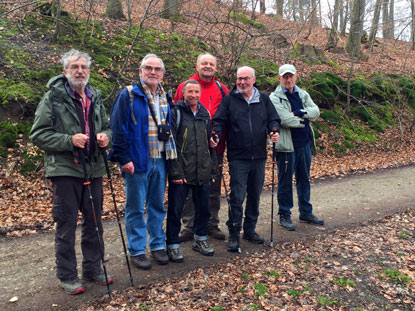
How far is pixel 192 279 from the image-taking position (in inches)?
166

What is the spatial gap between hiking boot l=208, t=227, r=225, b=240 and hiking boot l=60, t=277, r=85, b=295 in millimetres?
2164

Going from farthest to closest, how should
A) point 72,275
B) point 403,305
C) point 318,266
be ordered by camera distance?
point 318,266 → point 403,305 → point 72,275

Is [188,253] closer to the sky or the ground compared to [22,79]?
closer to the ground

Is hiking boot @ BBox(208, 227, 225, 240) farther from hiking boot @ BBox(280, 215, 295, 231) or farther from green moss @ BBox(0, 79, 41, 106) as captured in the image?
green moss @ BBox(0, 79, 41, 106)

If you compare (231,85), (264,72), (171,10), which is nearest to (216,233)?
(231,85)

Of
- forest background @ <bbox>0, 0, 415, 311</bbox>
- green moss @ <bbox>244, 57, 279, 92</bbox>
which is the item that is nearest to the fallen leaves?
forest background @ <bbox>0, 0, 415, 311</bbox>

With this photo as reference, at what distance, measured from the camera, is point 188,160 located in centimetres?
447

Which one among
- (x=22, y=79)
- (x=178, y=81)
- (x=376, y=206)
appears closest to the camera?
(x=376, y=206)

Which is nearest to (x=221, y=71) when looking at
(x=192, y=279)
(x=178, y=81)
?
(x=178, y=81)

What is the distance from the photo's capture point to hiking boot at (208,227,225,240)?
5.36 m

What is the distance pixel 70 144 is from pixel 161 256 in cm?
187

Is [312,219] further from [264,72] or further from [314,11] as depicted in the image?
[314,11]

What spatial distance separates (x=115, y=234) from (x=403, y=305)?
407 cm

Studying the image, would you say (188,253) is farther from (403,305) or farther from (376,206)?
(376,206)
